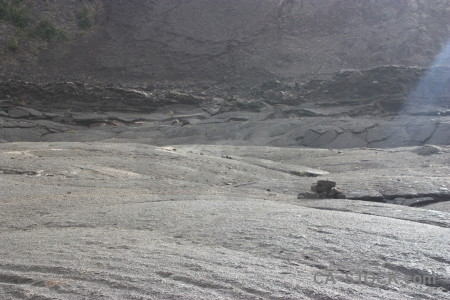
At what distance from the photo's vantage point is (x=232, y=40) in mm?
29000

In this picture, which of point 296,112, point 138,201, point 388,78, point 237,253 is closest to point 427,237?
point 237,253

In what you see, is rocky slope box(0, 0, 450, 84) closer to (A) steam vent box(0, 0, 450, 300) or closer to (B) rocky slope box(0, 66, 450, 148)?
(A) steam vent box(0, 0, 450, 300)

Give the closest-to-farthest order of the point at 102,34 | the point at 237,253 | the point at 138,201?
the point at 237,253 < the point at 138,201 < the point at 102,34

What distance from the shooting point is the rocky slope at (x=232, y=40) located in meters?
26.1

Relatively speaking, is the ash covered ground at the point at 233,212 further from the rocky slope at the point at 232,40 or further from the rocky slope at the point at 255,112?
the rocky slope at the point at 232,40

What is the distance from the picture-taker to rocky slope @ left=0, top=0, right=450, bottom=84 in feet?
85.6

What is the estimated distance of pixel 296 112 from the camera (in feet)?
61.5

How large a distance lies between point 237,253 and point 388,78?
57.7ft

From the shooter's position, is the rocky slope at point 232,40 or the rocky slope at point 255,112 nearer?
the rocky slope at point 255,112

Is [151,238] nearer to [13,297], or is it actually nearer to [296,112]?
[13,297]

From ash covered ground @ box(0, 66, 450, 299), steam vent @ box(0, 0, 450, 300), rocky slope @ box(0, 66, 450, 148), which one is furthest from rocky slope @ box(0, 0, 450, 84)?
ash covered ground @ box(0, 66, 450, 299)

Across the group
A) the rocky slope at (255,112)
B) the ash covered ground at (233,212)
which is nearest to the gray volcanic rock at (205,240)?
the ash covered ground at (233,212)

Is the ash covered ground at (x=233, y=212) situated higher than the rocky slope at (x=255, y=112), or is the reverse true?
the rocky slope at (x=255, y=112)

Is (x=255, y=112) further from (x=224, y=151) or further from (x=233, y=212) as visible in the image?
(x=233, y=212)
